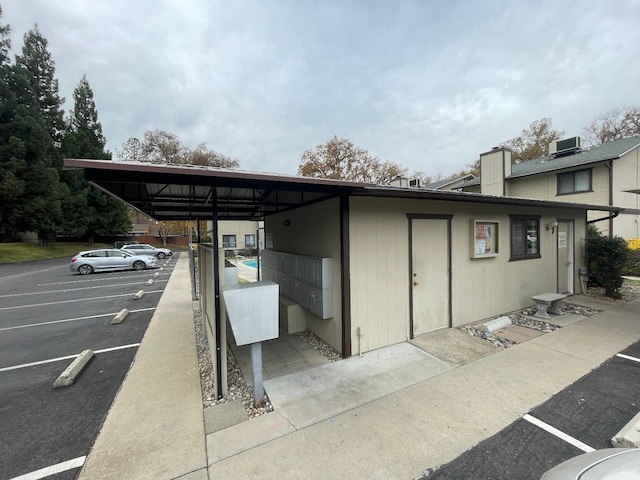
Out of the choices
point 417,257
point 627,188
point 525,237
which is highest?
point 627,188

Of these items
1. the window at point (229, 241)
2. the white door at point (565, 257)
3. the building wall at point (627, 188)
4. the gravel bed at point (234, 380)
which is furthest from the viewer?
the window at point (229, 241)

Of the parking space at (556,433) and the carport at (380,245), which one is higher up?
the carport at (380,245)

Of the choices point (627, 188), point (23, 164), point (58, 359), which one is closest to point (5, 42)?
point (23, 164)

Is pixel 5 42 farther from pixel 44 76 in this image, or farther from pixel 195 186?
pixel 195 186

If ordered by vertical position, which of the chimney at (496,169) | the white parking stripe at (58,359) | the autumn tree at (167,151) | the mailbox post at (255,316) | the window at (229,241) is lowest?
the white parking stripe at (58,359)

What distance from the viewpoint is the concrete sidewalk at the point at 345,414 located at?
82.4 inches

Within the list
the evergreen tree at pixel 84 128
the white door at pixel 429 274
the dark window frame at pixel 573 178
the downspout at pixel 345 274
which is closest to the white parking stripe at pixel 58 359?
the downspout at pixel 345 274

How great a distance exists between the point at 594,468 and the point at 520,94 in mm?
16698

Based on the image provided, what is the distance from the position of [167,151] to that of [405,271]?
1305 inches

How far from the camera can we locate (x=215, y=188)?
2.94 metres

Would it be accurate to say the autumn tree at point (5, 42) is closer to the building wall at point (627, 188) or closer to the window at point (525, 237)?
the window at point (525, 237)

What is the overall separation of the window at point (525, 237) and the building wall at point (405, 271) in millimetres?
160

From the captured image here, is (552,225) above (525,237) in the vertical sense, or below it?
above

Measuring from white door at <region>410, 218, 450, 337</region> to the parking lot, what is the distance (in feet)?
14.6
